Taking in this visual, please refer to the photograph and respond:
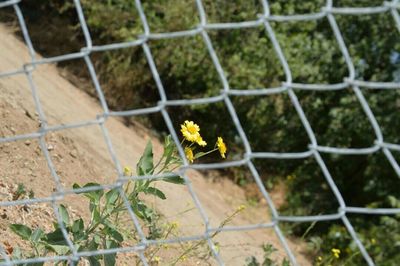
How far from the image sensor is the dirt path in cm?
379

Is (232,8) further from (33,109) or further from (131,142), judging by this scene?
(33,109)

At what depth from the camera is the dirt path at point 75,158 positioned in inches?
149

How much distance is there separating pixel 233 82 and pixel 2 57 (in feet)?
6.61

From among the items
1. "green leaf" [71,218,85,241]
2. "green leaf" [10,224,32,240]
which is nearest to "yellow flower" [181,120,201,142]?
"green leaf" [71,218,85,241]

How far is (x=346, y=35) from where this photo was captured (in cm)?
658

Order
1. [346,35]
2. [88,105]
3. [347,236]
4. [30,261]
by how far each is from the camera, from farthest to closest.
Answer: [88,105], [346,35], [347,236], [30,261]

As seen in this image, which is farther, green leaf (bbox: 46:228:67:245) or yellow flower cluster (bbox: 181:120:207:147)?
yellow flower cluster (bbox: 181:120:207:147)

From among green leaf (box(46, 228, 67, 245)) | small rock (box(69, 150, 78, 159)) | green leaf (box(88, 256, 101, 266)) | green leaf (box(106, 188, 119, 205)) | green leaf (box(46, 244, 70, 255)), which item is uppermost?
small rock (box(69, 150, 78, 159))

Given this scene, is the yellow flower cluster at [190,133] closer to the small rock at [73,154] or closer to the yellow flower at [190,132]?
the yellow flower at [190,132]

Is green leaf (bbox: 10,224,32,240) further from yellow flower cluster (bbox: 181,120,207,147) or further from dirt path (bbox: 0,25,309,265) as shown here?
dirt path (bbox: 0,25,309,265)

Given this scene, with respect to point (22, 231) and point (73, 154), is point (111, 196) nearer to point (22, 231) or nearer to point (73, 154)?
point (22, 231)

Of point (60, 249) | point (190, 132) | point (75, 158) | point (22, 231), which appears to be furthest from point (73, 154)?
point (60, 249)

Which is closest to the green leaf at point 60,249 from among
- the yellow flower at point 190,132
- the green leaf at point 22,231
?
the green leaf at point 22,231

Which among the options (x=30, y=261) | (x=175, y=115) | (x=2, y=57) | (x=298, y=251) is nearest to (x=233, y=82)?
(x=175, y=115)
